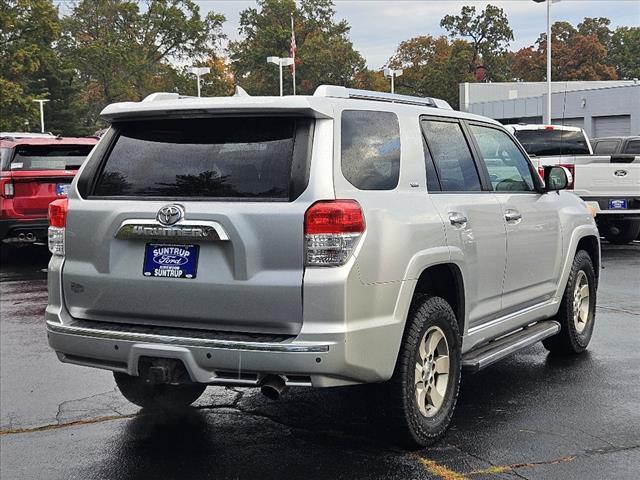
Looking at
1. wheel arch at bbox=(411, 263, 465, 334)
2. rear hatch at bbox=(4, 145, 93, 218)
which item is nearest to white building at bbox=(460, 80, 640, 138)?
rear hatch at bbox=(4, 145, 93, 218)

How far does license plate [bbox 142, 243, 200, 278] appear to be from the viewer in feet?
14.5

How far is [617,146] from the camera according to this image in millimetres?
18922

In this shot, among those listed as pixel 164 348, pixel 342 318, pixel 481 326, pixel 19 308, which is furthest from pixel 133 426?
pixel 19 308

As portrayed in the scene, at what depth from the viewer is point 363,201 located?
440 centimetres

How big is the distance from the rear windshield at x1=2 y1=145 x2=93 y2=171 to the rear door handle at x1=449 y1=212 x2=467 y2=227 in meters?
9.40

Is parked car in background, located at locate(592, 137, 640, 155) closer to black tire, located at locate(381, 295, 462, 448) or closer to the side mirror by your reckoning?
the side mirror

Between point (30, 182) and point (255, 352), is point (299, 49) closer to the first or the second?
point (30, 182)

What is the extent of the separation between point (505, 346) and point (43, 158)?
947 centimetres

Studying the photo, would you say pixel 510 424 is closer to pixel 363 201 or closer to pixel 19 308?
pixel 363 201

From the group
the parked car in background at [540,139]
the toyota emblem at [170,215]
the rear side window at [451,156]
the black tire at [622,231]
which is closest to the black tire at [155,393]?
the toyota emblem at [170,215]

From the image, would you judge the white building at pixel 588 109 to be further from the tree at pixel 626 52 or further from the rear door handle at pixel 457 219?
the tree at pixel 626 52

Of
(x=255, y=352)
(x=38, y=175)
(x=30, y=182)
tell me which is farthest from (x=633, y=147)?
(x=255, y=352)

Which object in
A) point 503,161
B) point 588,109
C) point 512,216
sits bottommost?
point 512,216

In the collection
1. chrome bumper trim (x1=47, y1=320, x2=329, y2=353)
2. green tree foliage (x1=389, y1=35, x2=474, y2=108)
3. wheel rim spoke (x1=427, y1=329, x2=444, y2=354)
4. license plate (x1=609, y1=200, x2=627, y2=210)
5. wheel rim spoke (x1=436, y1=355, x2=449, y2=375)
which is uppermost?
green tree foliage (x1=389, y1=35, x2=474, y2=108)
